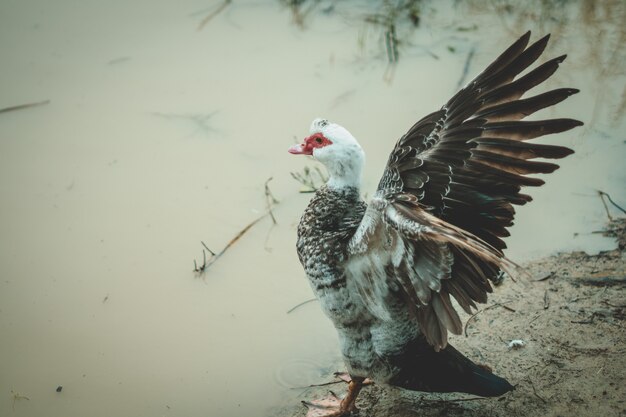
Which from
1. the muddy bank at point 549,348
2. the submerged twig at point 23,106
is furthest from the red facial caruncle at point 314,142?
the submerged twig at point 23,106

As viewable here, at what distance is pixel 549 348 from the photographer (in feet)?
10.9

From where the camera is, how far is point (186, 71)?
17.2ft

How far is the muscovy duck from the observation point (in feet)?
7.92

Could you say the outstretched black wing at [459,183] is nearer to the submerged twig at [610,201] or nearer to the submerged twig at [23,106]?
the submerged twig at [610,201]

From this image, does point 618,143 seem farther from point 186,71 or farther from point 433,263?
point 186,71

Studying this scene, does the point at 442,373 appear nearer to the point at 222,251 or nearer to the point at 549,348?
the point at 549,348

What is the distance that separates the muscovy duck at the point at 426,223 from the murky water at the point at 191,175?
0.66 metres

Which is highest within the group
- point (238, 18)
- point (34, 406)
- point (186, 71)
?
point (238, 18)

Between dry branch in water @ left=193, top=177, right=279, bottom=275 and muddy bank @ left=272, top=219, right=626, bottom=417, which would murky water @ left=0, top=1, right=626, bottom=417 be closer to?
dry branch in water @ left=193, top=177, right=279, bottom=275

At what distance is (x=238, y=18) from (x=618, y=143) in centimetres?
320

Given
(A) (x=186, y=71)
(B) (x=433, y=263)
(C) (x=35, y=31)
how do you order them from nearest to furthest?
(B) (x=433, y=263) → (A) (x=186, y=71) → (C) (x=35, y=31)

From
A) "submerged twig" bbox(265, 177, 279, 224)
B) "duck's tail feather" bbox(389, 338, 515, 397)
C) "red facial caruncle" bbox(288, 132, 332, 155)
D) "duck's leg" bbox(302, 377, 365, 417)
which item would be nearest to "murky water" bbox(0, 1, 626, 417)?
"submerged twig" bbox(265, 177, 279, 224)

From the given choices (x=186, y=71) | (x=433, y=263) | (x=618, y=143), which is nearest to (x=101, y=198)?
(x=186, y=71)

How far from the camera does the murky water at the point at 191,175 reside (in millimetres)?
3502
